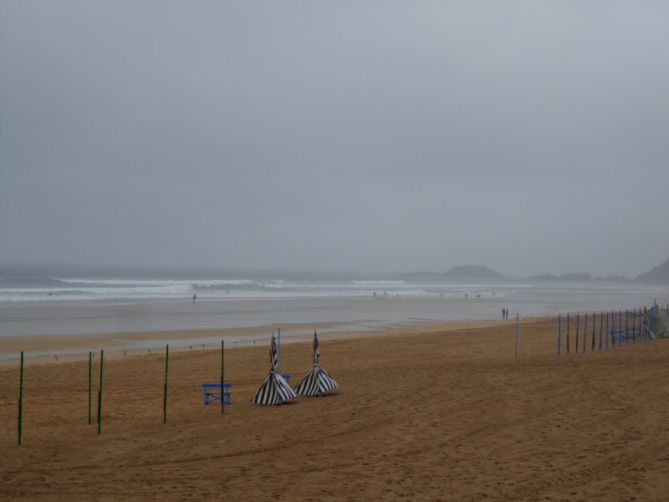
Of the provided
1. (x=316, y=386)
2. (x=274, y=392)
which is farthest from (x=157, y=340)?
(x=274, y=392)

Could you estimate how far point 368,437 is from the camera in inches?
399

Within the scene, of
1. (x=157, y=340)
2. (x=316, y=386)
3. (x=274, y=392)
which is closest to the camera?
(x=274, y=392)

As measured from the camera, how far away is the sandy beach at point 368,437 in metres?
7.68

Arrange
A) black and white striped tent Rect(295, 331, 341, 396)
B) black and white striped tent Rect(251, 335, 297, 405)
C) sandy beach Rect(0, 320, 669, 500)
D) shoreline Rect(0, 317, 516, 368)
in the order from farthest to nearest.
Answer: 1. shoreline Rect(0, 317, 516, 368)
2. black and white striped tent Rect(295, 331, 341, 396)
3. black and white striped tent Rect(251, 335, 297, 405)
4. sandy beach Rect(0, 320, 669, 500)

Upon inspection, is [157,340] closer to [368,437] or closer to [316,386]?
[316,386]

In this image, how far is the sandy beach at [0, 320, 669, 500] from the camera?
7.68 metres

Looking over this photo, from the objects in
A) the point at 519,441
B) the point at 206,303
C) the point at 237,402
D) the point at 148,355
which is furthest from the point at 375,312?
the point at 519,441

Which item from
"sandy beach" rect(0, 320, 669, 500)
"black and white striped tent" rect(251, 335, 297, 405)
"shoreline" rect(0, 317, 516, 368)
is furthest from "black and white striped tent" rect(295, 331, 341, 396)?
"shoreline" rect(0, 317, 516, 368)

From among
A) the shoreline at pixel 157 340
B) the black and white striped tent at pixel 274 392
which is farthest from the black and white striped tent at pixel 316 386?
the shoreline at pixel 157 340

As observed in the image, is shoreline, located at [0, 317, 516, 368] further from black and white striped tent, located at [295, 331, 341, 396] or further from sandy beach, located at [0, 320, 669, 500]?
black and white striped tent, located at [295, 331, 341, 396]

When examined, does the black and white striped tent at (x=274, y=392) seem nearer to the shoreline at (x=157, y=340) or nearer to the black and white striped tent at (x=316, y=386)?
the black and white striped tent at (x=316, y=386)

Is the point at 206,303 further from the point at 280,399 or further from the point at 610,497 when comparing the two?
the point at 610,497

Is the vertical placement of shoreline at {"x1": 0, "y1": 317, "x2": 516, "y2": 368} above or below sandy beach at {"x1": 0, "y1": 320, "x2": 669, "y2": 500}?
below

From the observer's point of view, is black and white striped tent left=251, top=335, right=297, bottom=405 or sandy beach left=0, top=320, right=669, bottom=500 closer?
sandy beach left=0, top=320, right=669, bottom=500
